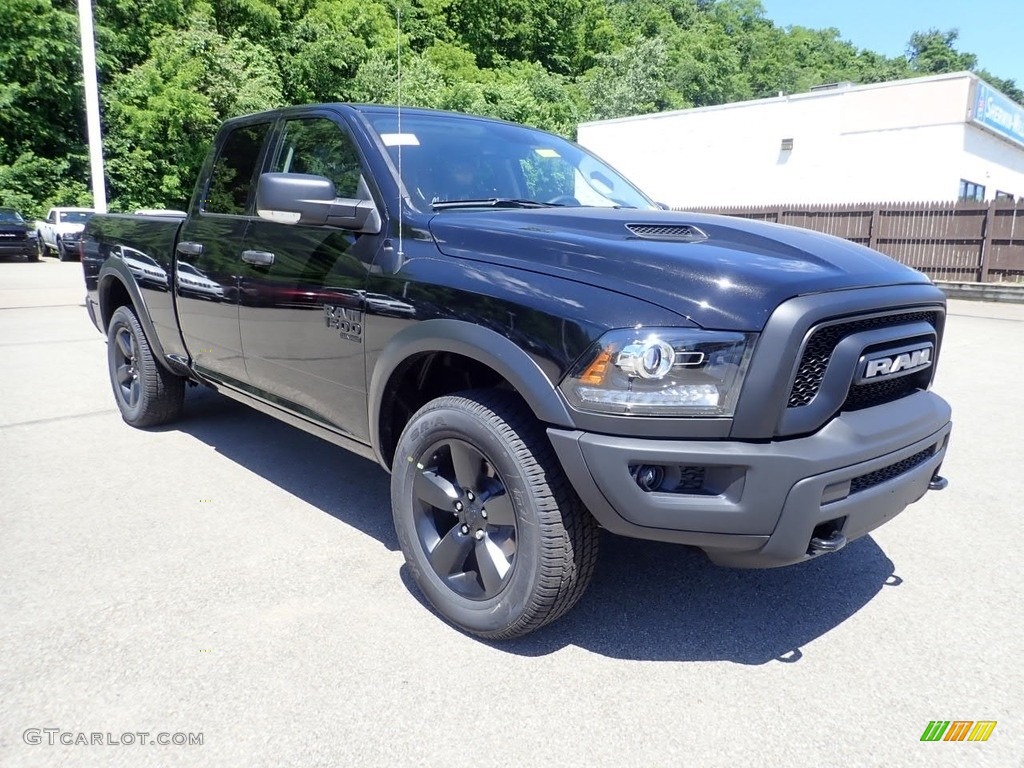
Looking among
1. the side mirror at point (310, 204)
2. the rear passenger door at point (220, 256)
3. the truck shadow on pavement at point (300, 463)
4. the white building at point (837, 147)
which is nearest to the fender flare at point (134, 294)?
the rear passenger door at point (220, 256)

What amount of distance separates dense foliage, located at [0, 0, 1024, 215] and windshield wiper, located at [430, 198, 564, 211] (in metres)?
17.1

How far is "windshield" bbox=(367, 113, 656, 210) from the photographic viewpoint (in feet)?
10.8

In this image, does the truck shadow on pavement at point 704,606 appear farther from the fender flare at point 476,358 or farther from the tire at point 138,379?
the tire at point 138,379

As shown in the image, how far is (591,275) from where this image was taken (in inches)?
94.3

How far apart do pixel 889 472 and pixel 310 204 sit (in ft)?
7.38

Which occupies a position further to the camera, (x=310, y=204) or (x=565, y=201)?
(x=565, y=201)

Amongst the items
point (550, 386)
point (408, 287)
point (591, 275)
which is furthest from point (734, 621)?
point (408, 287)

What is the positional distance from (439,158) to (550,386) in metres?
1.51

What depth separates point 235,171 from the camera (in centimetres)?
429

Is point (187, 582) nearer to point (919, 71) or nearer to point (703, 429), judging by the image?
point (703, 429)

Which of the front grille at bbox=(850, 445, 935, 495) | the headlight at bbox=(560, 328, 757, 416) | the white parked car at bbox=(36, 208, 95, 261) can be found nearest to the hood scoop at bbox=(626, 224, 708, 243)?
the headlight at bbox=(560, 328, 757, 416)

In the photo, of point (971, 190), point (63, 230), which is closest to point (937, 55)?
point (971, 190)

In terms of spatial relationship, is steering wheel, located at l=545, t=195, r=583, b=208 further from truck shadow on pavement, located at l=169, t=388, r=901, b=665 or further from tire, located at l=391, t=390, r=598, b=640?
truck shadow on pavement, located at l=169, t=388, r=901, b=665

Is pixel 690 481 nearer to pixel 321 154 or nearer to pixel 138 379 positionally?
pixel 321 154
